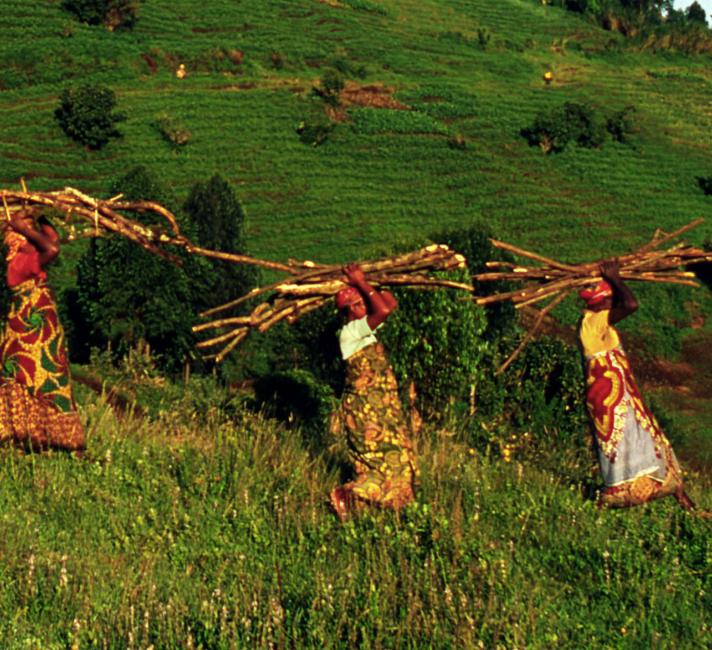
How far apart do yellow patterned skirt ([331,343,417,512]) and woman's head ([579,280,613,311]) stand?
173 centimetres

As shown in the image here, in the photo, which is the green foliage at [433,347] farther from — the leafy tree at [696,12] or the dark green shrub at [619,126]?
the leafy tree at [696,12]

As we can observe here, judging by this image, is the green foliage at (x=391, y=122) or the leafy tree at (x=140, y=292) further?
the green foliage at (x=391, y=122)

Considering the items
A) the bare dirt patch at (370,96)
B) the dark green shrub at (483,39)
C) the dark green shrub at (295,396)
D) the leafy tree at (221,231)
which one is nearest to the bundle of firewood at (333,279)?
the dark green shrub at (295,396)

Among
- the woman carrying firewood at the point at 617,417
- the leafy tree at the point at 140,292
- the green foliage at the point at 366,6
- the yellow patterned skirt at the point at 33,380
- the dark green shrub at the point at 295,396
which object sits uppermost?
the green foliage at the point at 366,6

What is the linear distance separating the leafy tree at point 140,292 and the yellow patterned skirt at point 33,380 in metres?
18.9

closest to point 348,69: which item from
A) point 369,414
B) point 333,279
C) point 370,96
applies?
point 370,96

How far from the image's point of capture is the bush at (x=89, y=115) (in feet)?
180

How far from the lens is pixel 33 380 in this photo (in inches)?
380

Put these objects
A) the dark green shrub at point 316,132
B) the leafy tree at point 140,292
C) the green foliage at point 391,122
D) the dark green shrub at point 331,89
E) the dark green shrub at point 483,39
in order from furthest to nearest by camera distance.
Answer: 1. the dark green shrub at point 483,39
2. the dark green shrub at point 331,89
3. the green foliage at point 391,122
4. the dark green shrub at point 316,132
5. the leafy tree at point 140,292

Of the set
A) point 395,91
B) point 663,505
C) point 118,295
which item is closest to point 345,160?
point 395,91

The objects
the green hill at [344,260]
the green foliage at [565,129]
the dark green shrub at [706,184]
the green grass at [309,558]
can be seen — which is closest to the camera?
the green grass at [309,558]

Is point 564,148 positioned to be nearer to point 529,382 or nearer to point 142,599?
point 529,382

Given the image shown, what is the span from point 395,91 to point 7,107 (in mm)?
24271

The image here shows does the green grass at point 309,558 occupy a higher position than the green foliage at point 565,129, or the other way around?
the green grass at point 309,558
